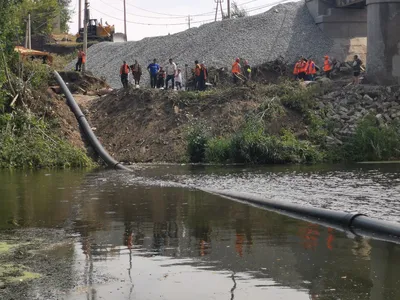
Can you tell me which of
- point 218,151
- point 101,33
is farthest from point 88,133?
point 101,33

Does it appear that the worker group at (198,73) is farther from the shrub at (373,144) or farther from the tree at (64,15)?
the tree at (64,15)

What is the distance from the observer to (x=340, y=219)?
A: 12578 millimetres

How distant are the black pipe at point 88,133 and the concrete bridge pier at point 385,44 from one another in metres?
13.3

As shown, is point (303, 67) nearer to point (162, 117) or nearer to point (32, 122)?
point (162, 117)

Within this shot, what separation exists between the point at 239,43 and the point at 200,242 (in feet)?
128

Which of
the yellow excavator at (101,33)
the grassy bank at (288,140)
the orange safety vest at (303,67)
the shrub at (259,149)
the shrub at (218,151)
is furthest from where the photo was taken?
the yellow excavator at (101,33)

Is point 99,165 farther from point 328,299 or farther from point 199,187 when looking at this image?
point 328,299

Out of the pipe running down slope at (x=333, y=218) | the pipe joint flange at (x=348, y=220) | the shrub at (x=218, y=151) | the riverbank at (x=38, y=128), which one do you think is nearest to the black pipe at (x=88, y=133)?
the riverbank at (x=38, y=128)

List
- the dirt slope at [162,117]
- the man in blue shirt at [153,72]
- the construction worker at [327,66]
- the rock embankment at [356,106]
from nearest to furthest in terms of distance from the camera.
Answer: the dirt slope at [162,117] → the rock embankment at [356,106] → the man in blue shirt at [153,72] → the construction worker at [327,66]

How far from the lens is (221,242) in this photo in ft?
37.4

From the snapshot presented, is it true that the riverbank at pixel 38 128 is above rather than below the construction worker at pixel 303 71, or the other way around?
below

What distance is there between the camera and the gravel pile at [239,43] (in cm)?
4803

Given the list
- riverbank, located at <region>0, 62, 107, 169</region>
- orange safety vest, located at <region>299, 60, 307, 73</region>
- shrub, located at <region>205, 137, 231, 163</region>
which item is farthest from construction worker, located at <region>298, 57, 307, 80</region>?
riverbank, located at <region>0, 62, 107, 169</region>

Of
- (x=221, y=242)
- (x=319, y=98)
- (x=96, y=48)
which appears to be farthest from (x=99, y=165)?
(x=96, y=48)
